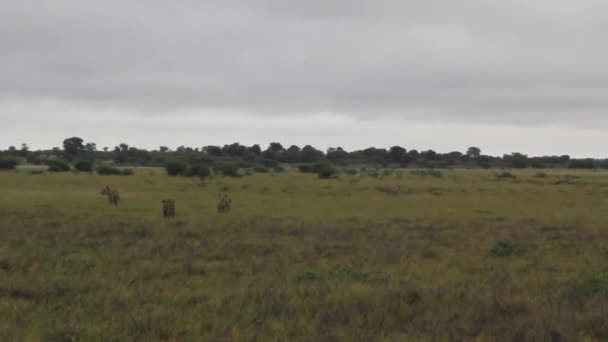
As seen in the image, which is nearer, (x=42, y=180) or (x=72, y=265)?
(x=72, y=265)

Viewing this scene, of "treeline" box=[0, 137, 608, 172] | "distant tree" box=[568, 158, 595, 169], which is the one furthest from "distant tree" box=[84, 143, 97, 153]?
"distant tree" box=[568, 158, 595, 169]

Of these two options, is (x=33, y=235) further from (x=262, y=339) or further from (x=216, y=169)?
(x=216, y=169)

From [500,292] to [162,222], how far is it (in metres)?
12.1

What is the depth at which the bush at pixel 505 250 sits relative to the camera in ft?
39.1

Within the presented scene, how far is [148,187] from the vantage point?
129 feet

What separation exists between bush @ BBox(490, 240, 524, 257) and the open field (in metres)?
0.03

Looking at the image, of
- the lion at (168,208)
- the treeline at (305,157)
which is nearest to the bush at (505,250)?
the lion at (168,208)

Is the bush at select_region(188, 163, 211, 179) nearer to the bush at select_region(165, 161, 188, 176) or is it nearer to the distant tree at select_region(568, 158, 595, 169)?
the bush at select_region(165, 161, 188, 176)

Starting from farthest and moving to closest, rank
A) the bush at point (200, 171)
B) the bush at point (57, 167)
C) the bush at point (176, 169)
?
the bush at point (57, 167) < the bush at point (176, 169) < the bush at point (200, 171)

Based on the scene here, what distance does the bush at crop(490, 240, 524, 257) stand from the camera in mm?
11922

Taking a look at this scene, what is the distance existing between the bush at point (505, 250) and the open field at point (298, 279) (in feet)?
0.09

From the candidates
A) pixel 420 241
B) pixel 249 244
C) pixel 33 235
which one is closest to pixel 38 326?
pixel 249 244

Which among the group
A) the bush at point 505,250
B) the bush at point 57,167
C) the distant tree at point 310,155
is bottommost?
the bush at point 505,250

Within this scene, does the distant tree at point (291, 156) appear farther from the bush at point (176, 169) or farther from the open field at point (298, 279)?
the open field at point (298, 279)
